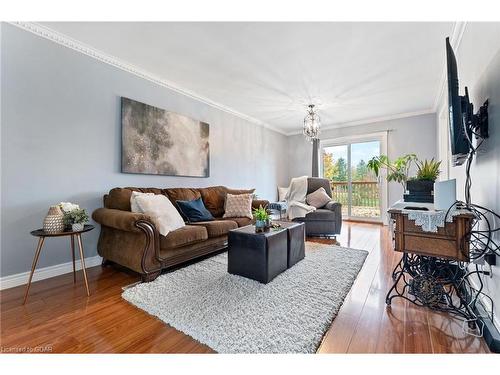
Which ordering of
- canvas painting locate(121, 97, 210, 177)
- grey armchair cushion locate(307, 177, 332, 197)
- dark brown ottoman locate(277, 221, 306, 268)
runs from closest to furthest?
dark brown ottoman locate(277, 221, 306, 268) < canvas painting locate(121, 97, 210, 177) < grey armchair cushion locate(307, 177, 332, 197)

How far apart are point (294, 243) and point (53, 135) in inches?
109

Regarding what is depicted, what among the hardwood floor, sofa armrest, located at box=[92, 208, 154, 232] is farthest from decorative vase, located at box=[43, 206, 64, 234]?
the hardwood floor

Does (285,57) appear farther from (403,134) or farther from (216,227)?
(403,134)

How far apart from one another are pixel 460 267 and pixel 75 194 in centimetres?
364

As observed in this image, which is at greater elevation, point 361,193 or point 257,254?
point 361,193

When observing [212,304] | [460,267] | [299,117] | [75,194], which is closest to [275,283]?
[212,304]

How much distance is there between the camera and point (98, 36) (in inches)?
91.2

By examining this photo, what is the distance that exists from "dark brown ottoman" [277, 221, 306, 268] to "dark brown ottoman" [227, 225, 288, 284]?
0.39ft

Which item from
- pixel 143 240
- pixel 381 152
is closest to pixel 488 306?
pixel 143 240

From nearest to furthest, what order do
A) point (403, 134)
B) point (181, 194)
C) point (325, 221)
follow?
point (181, 194) → point (325, 221) → point (403, 134)

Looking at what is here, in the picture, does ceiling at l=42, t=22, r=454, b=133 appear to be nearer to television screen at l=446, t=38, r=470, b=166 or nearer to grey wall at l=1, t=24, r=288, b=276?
grey wall at l=1, t=24, r=288, b=276

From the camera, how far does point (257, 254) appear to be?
209 centimetres

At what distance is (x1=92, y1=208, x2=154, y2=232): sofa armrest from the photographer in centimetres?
205

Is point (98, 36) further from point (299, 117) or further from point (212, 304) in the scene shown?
point (299, 117)
